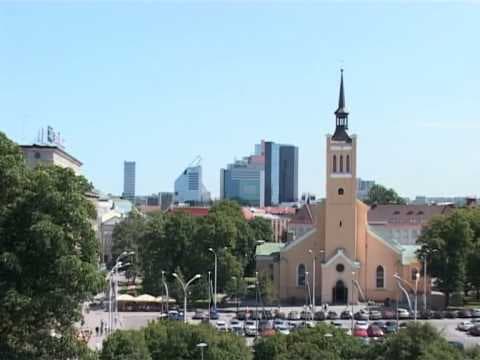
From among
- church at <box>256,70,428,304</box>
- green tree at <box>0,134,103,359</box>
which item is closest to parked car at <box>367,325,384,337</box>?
church at <box>256,70,428,304</box>

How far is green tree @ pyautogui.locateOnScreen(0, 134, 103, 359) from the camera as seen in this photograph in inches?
1205

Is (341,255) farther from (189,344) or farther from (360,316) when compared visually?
(189,344)

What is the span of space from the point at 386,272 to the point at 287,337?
153 ft

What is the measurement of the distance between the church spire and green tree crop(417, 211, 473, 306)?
12.4m

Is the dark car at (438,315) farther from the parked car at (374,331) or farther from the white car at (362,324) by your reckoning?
the parked car at (374,331)

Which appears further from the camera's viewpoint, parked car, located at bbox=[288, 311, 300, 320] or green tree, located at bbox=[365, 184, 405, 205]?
green tree, located at bbox=[365, 184, 405, 205]

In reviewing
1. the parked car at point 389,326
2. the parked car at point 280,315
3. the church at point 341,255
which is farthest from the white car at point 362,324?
the church at point 341,255

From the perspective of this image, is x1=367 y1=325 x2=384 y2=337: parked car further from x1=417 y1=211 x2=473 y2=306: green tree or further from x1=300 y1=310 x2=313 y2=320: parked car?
x1=417 y1=211 x2=473 y2=306: green tree

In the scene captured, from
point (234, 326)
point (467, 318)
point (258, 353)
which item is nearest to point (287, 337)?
point (258, 353)

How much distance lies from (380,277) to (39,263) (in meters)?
61.7

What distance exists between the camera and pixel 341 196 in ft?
292

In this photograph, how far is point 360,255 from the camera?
8938 centimetres

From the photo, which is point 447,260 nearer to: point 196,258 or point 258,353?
point 196,258

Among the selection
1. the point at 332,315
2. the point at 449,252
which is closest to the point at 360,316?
the point at 332,315
